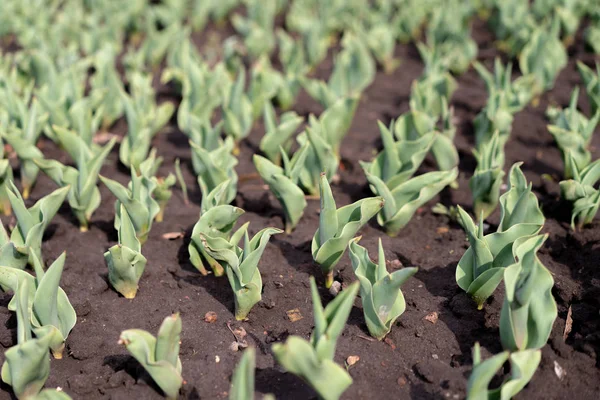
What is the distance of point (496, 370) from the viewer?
206cm

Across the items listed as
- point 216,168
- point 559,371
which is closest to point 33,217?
point 216,168

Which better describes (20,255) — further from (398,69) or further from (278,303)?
(398,69)

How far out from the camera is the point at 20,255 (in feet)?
9.27

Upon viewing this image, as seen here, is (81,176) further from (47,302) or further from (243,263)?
(243,263)

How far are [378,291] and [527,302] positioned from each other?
19.1 inches

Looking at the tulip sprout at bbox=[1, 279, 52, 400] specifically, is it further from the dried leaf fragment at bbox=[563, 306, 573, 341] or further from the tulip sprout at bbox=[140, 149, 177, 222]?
the dried leaf fragment at bbox=[563, 306, 573, 341]

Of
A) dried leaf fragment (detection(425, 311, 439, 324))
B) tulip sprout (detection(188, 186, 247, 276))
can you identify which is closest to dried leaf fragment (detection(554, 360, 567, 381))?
dried leaf fragment (detection(425, 311, 439, 324))

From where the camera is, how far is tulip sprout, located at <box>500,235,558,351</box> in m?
2.23

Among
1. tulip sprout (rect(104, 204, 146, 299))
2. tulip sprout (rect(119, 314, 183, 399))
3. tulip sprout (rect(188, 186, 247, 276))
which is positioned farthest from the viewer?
tulip sprout (rect(188, 186, 247, 276))

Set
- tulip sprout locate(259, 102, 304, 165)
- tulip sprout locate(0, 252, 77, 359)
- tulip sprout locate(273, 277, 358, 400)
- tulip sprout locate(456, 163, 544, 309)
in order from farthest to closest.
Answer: tulip sprout locate(259, 102, 304, 165) → tulip sprout locate(456, 163, 544, 309) → tulip sprout locate(0, 252, 77, 359) → tulip sprout locate(273, 277, 358, 400)

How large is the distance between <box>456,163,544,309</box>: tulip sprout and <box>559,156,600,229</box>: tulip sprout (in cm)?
41

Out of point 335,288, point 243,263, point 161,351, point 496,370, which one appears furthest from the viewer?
point 335,288

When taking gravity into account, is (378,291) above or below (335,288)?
above

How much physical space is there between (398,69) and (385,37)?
29 cm
